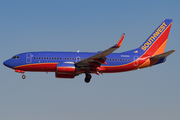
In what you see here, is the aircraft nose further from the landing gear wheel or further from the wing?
the landing gear wheel

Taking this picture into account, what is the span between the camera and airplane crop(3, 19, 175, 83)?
1967 inches

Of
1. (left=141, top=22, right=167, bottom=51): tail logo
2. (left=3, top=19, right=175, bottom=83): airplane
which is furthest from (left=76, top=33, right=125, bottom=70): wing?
(left=141, top=22, right=167, bottom=51): tail logo

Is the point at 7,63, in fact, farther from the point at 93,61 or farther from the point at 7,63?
the point at 93,61

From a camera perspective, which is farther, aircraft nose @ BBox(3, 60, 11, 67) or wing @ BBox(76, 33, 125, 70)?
aircraft nose @ BBox(3, 60, 11, 67)

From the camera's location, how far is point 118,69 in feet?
173

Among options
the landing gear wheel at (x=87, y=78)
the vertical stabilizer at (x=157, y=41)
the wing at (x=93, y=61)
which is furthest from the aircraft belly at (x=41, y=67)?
the vertical stabilizer at (x=157, y=41)

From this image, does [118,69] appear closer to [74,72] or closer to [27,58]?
[74,72]

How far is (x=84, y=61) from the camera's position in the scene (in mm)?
49281

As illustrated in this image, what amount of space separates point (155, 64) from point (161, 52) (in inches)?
122

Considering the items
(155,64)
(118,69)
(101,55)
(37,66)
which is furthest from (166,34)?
(37,66)

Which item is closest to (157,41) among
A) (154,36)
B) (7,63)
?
(154,36)

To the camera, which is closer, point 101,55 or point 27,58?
point 101,55

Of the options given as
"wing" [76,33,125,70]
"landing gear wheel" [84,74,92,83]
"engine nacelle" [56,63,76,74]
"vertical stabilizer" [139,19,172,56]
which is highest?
"vertical stabilizer" [139,19,172,56]

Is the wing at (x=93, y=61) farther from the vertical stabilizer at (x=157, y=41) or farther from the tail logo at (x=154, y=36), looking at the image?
the tail logo at (x=154, y=36)
